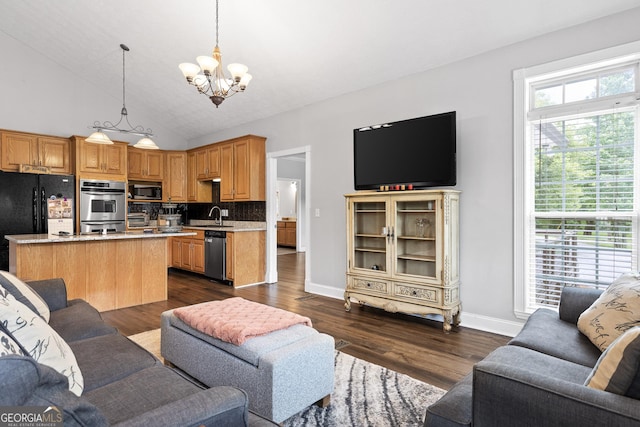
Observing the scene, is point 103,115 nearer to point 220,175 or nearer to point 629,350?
point 220,175

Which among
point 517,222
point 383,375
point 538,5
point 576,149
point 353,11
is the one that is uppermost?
point 353,11

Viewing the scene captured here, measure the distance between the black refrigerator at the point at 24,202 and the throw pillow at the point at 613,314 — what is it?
6.79 m

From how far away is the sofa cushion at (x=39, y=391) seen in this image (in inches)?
30.9

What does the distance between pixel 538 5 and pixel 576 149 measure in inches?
49.9

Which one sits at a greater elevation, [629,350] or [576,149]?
[576,149]

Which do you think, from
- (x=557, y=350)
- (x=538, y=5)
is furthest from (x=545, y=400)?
(x=538, y=5)

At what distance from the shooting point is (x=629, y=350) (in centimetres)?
118

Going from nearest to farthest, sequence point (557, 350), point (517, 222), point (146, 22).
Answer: point (557, 350), point (517, 222), point (146, 22)

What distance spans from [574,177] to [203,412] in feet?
11.5

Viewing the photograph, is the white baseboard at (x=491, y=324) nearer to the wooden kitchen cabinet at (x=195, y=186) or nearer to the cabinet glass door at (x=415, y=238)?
the cabinet glass door at (x=415, y=238)

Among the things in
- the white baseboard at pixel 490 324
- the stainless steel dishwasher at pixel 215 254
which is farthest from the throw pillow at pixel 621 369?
the stainless steel dishwasher at pixel 215 254

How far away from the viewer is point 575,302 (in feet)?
7.84

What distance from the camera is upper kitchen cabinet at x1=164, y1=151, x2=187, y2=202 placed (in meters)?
7.35

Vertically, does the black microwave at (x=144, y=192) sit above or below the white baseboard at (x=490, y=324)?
above
